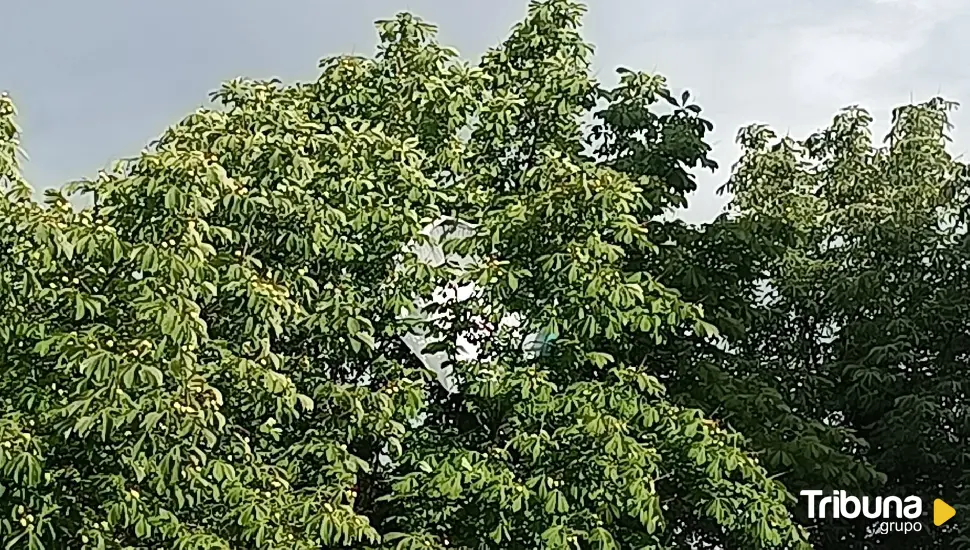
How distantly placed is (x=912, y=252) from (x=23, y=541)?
5463 mm

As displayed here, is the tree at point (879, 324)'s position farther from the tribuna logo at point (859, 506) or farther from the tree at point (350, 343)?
the tree at point (350, 343)

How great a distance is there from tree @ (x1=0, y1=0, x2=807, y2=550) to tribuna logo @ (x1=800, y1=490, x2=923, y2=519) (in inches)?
40.7

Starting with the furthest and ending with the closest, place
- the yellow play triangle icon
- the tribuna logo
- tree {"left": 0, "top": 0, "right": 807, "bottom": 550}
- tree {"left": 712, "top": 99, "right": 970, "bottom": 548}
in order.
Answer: the yellow play triangle icon
tree {"left": 712, "top": 99, "right": 970, "bottom": 548}
the tribuna logo
tree {"left": 0, "top": 0, "right": 807, "bottom": 550}

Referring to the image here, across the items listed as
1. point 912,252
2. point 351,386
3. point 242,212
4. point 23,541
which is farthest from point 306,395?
point 912,252

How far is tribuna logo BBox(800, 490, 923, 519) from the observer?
702 centimetres

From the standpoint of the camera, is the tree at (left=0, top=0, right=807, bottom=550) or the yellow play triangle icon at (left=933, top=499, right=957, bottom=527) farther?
the yellow play triangle icon at (left=933, top=499, right=957, bottom=527)

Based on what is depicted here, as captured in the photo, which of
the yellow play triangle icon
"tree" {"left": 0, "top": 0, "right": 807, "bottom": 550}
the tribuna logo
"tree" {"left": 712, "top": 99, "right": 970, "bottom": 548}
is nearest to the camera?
"tree" {"left": 0, "top": 0, "right": 807, "bottom": 550}

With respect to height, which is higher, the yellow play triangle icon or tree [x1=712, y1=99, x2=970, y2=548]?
tree [x1=712, y1=99, x2=970, y2=548]

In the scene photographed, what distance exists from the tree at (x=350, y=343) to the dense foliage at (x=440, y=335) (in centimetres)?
2

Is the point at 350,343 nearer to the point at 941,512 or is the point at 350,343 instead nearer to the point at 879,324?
the point at 879,324

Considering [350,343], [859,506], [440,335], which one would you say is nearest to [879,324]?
[859,506]

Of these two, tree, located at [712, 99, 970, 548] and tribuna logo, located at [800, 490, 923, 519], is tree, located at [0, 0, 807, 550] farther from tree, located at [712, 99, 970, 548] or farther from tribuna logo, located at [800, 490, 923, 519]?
tree, located at [712, 99, 970, 548]

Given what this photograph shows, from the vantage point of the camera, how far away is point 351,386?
576 cm

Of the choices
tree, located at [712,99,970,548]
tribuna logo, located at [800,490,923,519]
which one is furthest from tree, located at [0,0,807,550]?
tree, located at [712,99,970,548]
